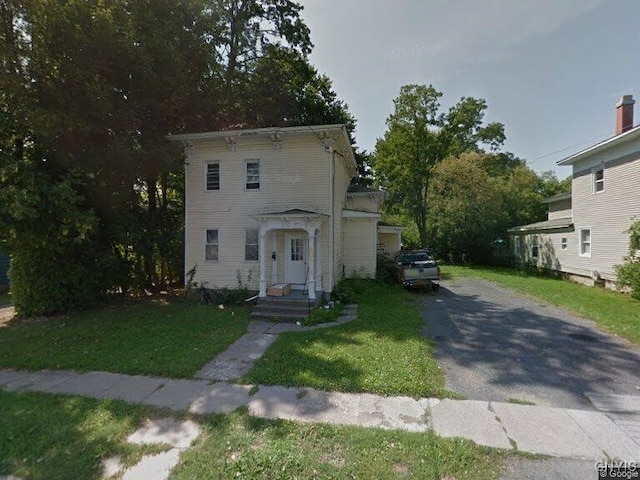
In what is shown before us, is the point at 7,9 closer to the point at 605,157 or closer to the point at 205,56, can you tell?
the point at 205,56

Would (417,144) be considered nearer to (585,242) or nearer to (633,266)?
(585,242)

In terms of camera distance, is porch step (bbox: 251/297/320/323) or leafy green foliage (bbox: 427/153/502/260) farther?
leafy green foliage (bbox: 427/153/502/260)

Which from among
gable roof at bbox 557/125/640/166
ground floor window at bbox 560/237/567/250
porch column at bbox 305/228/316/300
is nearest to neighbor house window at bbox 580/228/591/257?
ground floor window at bbox 560/237/567/250

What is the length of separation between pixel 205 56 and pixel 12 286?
942 cm

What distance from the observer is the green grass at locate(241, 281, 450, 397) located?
183 inches

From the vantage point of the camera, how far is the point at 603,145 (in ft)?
42.2

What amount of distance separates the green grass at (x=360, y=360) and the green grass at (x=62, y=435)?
1.77m

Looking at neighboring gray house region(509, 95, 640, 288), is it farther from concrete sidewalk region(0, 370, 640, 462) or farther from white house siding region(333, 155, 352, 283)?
concrete sidewalk region(0, 370, 640, 462)

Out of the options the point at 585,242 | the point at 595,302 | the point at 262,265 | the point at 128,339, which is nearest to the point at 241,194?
the point at 262,265

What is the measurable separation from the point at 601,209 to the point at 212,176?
54.6ft

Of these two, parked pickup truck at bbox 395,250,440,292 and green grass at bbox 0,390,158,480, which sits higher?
parked pickup truck at bbox 395,250,440,292

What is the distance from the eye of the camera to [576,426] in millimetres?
3654

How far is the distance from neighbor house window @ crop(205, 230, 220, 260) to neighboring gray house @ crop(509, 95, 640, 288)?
15259 millimetres

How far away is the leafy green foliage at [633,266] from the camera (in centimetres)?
1025
